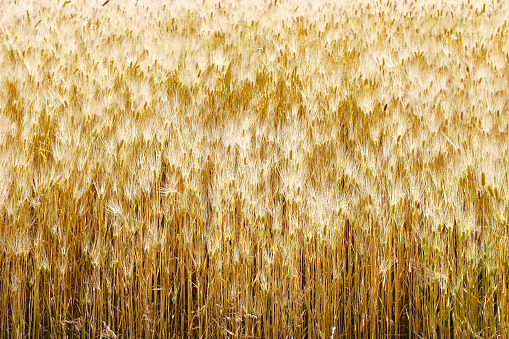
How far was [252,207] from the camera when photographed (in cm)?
169

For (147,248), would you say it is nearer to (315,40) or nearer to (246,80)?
(246,80)

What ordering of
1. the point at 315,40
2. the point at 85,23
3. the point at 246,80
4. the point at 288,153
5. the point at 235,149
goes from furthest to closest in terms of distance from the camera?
1. the point at 85,23
2. the point at 315,40
3. the point at 246,80
4. the point at 235,149
5. the point at 288,153

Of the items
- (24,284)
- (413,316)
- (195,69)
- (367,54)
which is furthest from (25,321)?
(367,54)

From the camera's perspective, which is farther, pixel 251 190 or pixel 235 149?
pixel 235 149

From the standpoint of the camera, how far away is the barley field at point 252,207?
1624 millimetres

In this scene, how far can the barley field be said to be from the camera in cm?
162

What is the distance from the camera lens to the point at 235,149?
201 centimetres

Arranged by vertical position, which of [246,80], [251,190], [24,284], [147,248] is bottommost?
[24,284]

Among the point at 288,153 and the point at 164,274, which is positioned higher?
the point at 288,153

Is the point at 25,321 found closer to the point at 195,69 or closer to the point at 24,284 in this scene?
the point at 24,284

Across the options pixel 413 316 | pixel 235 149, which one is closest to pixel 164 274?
pixel 235 149

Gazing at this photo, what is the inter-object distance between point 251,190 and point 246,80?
3.51 ft

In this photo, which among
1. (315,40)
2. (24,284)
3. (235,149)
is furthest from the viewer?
(315,40)

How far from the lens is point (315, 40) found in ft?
11.2
